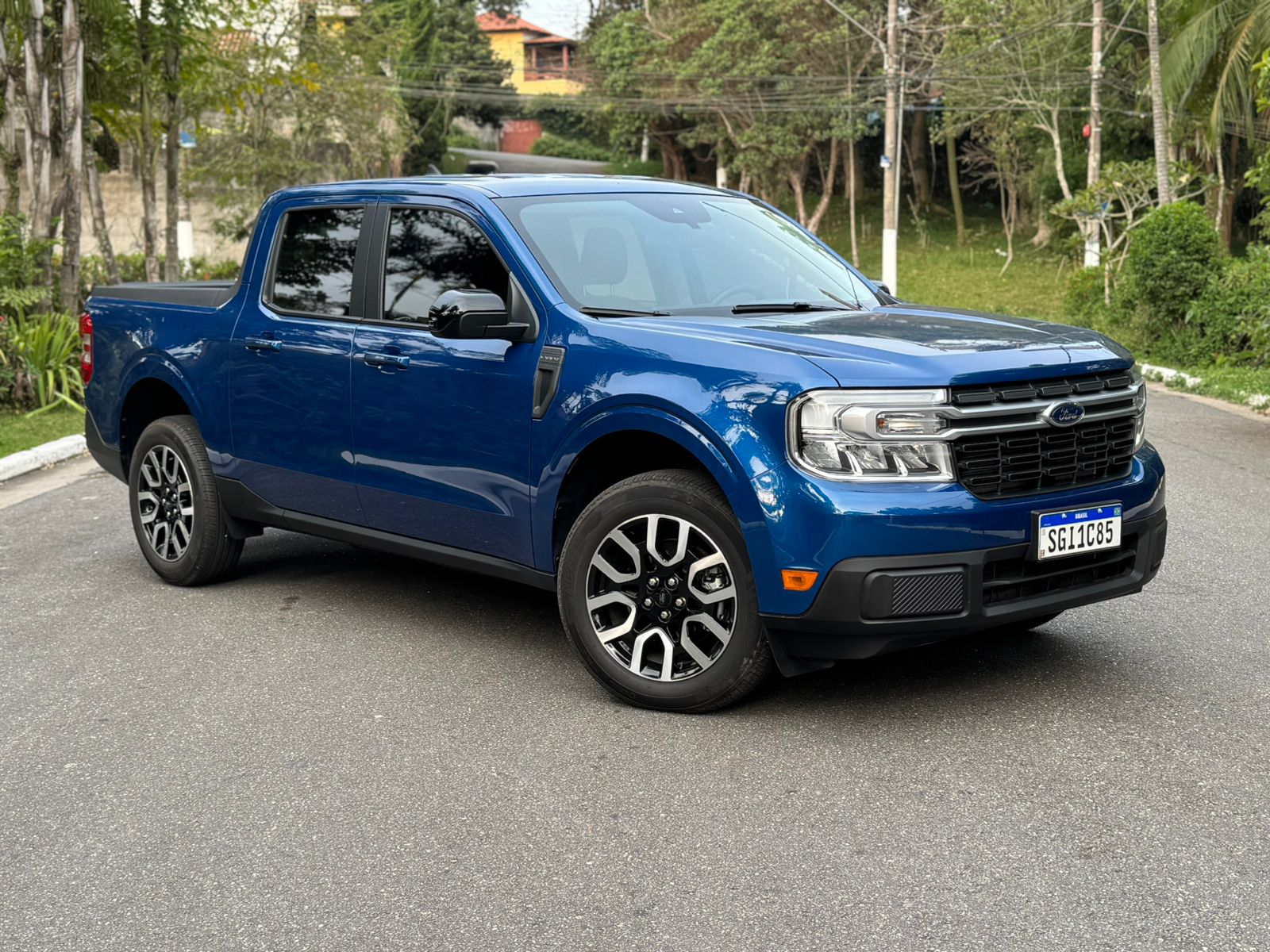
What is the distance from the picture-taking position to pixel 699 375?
5004mm

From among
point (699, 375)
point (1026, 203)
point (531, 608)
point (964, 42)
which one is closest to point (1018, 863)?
point (699, 375)

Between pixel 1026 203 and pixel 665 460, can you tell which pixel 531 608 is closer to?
pixel 665 460

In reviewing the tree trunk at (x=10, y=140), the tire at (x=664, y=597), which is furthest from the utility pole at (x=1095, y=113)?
the tire at (x=664, y=597)

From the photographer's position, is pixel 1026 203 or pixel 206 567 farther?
pixel 1026 203

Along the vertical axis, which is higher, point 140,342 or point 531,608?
point 140,342

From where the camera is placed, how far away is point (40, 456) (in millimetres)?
11758

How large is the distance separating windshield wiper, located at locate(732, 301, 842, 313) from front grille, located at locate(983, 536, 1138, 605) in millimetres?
1501

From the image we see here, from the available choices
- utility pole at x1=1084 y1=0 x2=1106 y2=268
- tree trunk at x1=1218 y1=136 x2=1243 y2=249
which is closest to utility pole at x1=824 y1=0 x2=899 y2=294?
utility pole at x1=1084 y1=0 x2=1106 y2=268

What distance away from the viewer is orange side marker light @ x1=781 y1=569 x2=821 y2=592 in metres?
4.70

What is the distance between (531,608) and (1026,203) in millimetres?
48634

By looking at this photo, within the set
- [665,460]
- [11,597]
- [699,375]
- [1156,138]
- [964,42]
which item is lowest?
[11,597]

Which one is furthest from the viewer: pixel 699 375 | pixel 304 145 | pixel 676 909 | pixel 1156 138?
pixel 304 145

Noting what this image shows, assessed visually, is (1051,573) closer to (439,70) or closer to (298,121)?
(298,121)

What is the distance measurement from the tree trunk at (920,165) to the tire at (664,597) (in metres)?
53.3
